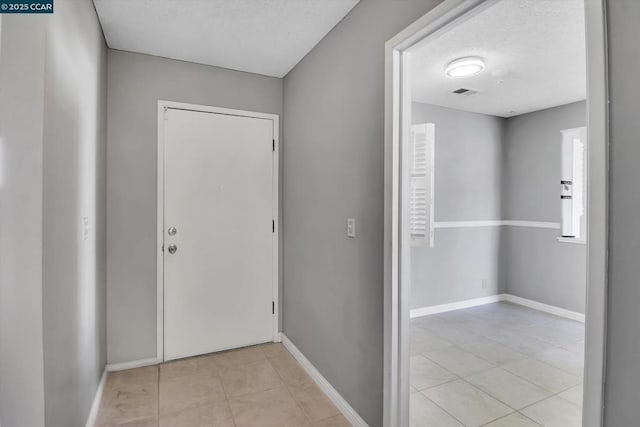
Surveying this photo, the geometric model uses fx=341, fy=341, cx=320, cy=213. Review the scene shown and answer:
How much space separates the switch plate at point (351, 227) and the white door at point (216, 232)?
114 cm

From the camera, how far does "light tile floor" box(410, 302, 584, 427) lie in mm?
2088

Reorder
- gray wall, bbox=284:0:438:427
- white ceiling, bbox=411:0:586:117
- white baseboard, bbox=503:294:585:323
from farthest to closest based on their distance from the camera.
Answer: white baseboard, bbox=503:294:585:323, white ceiling, bbox=411:0:586:117, gray wall, bbox=284:0:438:427

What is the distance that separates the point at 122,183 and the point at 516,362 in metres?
3.38

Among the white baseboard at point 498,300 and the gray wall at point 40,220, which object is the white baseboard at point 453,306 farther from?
the gray wall at point 40,220

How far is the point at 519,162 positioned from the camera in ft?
14.3

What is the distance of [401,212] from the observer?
162 cm

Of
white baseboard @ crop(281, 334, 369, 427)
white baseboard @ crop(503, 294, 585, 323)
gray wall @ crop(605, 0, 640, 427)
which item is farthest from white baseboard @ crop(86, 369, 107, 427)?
white baseboard @ crop(503, 294, 585, 323)

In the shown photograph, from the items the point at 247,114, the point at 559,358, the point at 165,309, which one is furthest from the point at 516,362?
the point at 247,114

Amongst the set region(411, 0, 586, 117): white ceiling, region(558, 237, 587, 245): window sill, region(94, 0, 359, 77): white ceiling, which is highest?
region(411, 0, 586, 117): white ceiling

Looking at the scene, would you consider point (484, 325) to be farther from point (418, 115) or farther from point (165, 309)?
point (165, 309)

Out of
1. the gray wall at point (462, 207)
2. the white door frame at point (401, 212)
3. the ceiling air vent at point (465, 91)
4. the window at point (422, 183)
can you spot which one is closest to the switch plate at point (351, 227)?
the white door frame at point (401, 212)

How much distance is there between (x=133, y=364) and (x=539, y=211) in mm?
4565

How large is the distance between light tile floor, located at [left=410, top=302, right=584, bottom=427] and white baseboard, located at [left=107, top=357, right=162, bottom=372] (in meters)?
1.92

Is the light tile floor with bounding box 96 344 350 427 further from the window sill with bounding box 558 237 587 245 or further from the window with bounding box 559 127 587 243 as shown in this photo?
the window with bounding box 559 127 587 243
